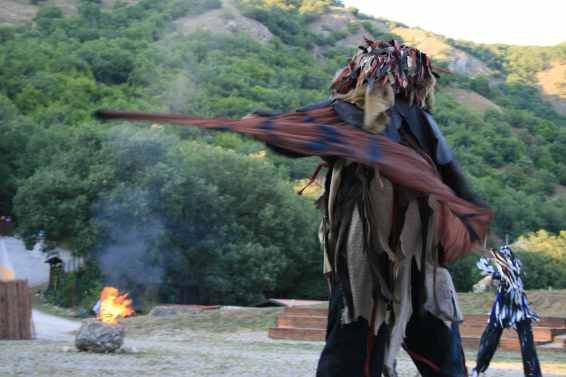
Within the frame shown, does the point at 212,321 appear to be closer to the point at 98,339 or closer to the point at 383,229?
the point at 98,339

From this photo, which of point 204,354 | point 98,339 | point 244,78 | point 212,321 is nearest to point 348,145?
point 204,354

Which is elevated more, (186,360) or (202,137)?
(186,360)

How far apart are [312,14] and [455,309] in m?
144

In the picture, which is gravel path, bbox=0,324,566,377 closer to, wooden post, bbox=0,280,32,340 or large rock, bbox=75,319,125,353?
large rock, bbox=75,319,125,353

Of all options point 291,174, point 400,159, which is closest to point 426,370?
point 400,159

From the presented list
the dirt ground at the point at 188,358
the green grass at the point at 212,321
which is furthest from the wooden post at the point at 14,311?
the green grass at the point at 212,321

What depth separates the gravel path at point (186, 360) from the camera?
1146 centimetres

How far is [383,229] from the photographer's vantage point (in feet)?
15.0

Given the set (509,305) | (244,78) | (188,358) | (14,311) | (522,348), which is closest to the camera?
(522,348)

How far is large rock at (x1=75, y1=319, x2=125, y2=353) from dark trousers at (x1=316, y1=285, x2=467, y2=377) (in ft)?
34.3

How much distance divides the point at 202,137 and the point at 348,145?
2057 inches

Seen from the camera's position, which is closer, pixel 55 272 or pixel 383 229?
pixel 383 229

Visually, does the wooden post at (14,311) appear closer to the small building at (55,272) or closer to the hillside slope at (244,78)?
the small building at (55,272)

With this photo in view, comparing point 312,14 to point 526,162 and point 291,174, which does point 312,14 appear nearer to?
point 526,162
